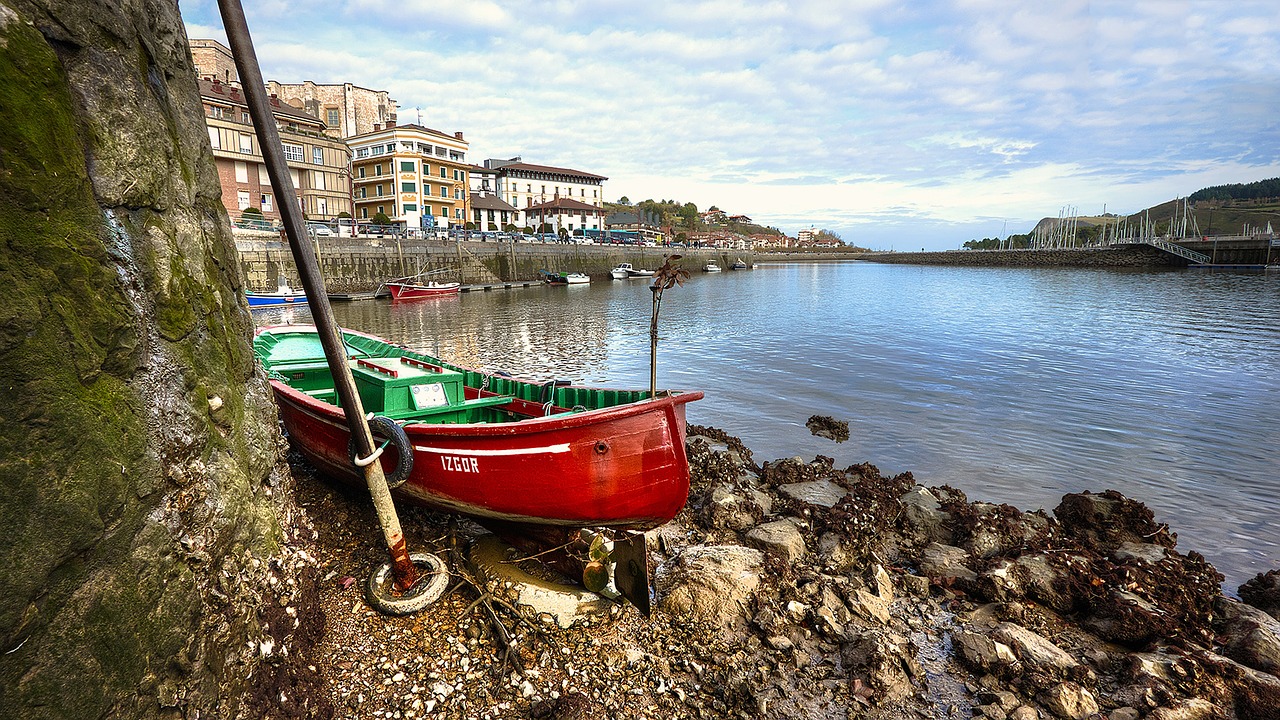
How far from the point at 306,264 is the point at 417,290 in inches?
1514

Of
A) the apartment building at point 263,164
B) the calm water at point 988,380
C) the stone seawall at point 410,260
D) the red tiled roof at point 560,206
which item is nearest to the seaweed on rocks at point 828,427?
the calm water at point 988,380

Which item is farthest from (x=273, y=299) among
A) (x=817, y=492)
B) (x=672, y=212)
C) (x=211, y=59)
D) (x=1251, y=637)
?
(x=672, y=212)

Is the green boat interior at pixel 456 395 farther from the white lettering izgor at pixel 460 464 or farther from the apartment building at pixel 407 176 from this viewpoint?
the apartment building at pixel 407 176

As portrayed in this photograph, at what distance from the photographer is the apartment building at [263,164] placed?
47.2m

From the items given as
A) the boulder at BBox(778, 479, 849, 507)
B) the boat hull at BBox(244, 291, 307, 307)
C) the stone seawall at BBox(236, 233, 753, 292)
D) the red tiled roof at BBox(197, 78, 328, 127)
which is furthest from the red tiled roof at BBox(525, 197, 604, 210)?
the boulder at BBox(778, 479, 849, 507)

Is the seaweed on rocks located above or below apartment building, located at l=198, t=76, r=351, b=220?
below

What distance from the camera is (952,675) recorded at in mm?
5410

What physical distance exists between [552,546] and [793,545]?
3.06m

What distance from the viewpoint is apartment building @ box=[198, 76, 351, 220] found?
47250 mm

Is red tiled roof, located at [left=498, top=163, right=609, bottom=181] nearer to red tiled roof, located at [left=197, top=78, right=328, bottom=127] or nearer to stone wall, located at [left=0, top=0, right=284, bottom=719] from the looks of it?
red tiled roof, located at [left=197, top=78, right=328, bottom=127]

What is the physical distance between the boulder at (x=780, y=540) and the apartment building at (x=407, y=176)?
61.5 m

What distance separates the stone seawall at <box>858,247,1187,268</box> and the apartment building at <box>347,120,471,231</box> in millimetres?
94809

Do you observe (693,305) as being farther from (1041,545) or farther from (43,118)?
(43,118)

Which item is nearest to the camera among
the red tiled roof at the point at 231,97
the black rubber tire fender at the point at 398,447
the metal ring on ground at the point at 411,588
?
the metal ring on ground at the point at 411,588
